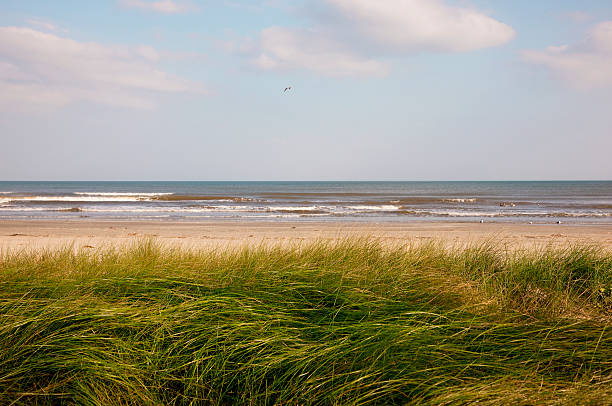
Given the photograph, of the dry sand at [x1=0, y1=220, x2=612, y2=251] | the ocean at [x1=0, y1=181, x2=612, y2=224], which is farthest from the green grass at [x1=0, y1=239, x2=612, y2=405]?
the ocean at [x1=0, y1=181, x2=612, y2=224]

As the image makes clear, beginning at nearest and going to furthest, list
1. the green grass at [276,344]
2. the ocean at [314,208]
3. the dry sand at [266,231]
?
1. the green grass at [276,344]
2. the dry sand at [266,231]
3. the ocean at [314,208]

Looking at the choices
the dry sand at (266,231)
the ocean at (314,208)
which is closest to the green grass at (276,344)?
the dry sand at (266,231)

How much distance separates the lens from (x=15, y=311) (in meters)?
2.81

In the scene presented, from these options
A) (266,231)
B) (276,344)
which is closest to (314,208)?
(266,231)

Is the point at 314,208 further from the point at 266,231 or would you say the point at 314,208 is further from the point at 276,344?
the point at 276,344

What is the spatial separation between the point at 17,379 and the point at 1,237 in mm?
13638

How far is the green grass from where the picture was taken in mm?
2357

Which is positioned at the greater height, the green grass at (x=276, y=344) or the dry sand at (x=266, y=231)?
the green grass at (x=276, y=344)

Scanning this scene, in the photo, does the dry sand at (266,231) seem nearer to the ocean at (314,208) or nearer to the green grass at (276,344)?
the ocean at (314,208)

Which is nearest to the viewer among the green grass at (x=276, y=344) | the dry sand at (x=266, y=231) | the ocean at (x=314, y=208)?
the green grass at (x=276, y=344)

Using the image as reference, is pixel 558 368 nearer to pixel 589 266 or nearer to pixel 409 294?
pixel 409 294

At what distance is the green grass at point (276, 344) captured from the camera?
2357mm

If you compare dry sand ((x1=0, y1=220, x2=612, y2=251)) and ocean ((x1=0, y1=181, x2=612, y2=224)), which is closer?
dry sand ((x1=0, y1=220, x2=612, y2=251))

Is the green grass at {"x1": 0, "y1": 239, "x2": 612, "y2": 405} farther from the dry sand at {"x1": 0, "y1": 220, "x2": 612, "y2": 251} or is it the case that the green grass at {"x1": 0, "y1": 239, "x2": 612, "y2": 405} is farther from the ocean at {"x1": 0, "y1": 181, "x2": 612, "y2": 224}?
the ocean at {"x1": 0, "y1": 181, "x2": 612, "y2": 224}
